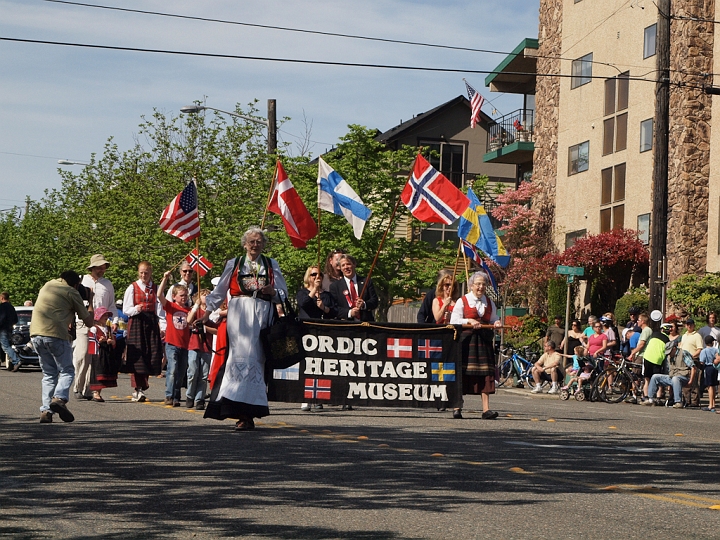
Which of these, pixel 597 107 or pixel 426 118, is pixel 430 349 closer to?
pixel 597 107

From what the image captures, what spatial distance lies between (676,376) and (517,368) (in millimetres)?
6757

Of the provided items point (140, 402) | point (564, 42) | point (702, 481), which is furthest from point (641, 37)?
point (702, 481)

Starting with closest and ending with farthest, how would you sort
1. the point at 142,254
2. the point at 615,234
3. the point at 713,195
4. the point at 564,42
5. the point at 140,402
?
the point at 140,402 → the point at 713,195 → the point at 615,234 → the point at 564,42 → the point at 142,254

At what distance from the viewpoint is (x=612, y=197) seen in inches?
1506

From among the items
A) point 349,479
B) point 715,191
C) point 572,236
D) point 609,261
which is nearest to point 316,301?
point 349,479

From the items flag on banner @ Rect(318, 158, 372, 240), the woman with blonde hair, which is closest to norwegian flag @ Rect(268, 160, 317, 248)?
flag on banner @ Rect(318, 158, 372, 240)

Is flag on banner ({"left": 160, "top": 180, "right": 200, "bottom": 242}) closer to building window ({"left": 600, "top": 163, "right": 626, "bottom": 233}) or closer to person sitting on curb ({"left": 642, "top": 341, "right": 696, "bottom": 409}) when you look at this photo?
person sitting on curb ({"left": 642, "top": 341, "right": 696, "bottom": 409})

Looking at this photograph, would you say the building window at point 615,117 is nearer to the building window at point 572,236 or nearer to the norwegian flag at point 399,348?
the building window at point 572,236

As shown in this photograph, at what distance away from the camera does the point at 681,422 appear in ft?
56.9

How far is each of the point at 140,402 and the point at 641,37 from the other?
2409 cm

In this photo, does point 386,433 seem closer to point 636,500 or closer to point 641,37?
point 636,500

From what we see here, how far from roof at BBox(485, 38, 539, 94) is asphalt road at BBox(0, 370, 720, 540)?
3156 centimetres

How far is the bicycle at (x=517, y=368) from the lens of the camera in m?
29.4

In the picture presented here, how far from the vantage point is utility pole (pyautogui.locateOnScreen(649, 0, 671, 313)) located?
26.8 metres
